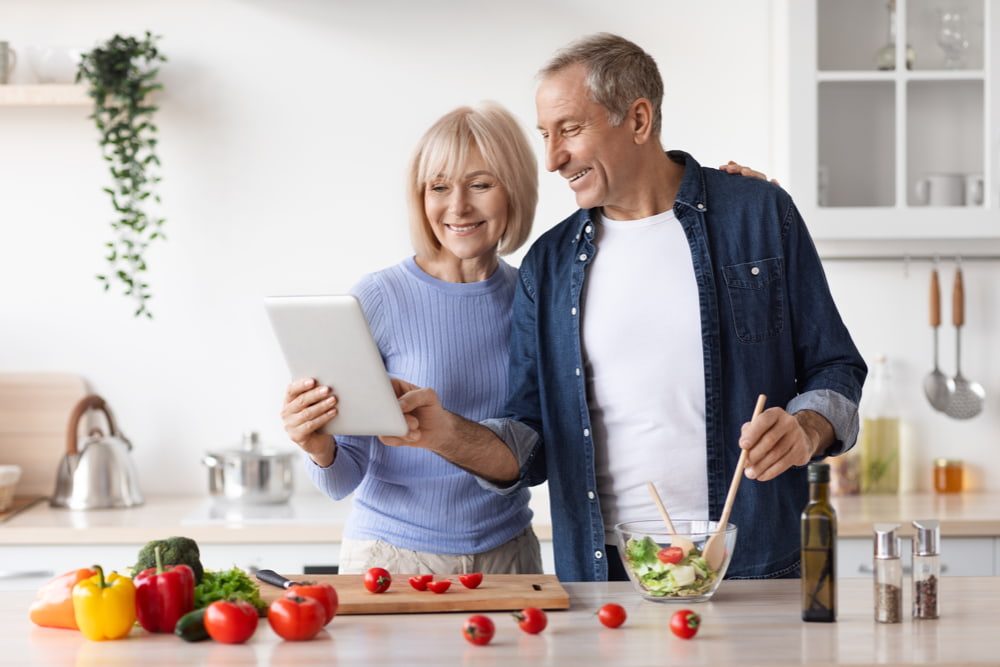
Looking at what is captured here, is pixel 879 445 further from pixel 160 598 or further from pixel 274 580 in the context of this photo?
pixel 160 598

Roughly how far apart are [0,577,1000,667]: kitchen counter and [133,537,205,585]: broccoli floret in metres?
0.10

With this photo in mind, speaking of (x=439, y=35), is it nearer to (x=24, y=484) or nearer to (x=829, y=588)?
(x=24, y=484)

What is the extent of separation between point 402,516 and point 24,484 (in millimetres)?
1631

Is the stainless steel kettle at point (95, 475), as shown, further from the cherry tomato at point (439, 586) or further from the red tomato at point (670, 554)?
the red tomato at point (670, 554)

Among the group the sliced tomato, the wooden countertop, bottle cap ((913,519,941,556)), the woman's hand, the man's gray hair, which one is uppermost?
the man's gray hair

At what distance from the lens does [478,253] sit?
1.94 m

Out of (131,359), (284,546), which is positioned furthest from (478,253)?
(131,359)

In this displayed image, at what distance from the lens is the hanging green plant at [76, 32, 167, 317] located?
9.41 ft

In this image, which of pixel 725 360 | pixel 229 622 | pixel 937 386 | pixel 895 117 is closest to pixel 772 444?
pixel 725 360

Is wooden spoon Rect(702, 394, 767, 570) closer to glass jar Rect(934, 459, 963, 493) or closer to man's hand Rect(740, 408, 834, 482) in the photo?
man's hand Rect(740, 408, 834, 482)

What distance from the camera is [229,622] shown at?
50.4 inches

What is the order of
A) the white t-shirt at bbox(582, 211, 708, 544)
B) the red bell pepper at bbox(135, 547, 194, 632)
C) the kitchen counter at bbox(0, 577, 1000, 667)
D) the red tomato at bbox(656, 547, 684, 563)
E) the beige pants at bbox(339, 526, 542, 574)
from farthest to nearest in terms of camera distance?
the beige pants at bbox(339, 526, 542, 574)
the white t-shirt at bbox(582, 211, 708, 544)
the red tomato at bbox(656, 547, 684, 563)
the red bell pepper at bbox(135, 547, 194, 632)
the kitchen counter at bbox(0, 577, 1000, 667)

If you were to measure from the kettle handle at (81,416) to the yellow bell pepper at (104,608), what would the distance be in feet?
5.40

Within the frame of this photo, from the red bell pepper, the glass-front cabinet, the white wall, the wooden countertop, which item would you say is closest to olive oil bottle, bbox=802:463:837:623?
the red bell pepper
